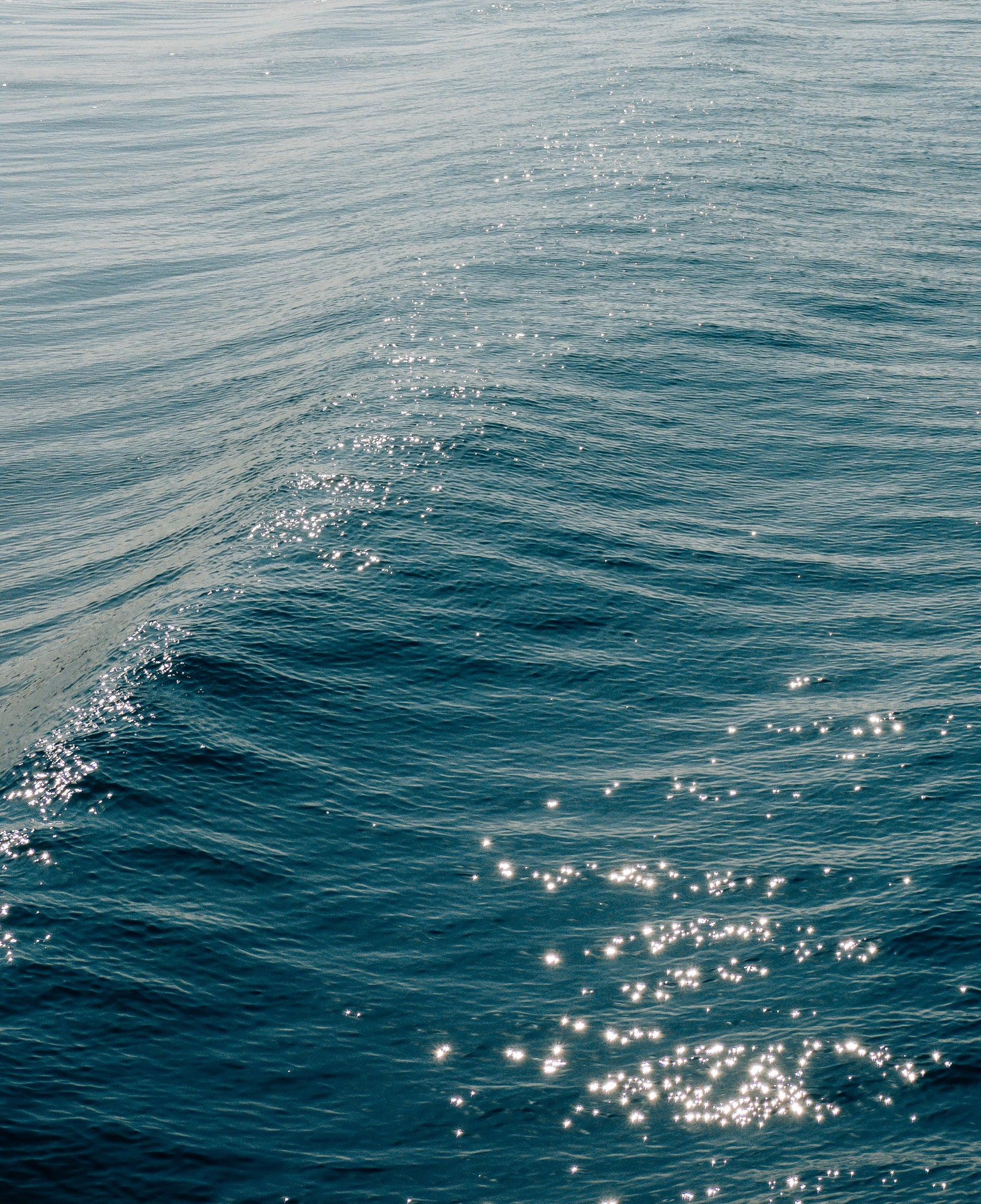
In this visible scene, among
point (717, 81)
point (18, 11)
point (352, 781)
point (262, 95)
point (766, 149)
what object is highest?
point (18, 11)

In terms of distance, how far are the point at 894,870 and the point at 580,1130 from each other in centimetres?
712

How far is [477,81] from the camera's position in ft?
265

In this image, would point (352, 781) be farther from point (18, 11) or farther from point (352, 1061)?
point (18, 11)

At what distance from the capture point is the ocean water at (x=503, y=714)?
15.6 meters

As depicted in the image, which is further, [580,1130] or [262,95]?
[262,95]

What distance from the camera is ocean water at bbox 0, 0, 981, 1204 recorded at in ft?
51.1

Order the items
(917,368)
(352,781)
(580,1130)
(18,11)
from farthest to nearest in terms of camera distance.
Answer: (18,11)
(917,368)
(352,781)
(580,1130)

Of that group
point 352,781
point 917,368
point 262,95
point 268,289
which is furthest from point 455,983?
point 262,95

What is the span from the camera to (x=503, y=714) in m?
22.9

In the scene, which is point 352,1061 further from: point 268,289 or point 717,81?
point 717,81

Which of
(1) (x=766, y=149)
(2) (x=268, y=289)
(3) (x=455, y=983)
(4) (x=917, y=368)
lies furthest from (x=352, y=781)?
(1) (x=766, y=149)

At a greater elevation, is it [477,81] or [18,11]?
[18,11]

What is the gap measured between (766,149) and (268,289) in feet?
90.7

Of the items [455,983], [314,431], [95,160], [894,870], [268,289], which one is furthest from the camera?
[95,160]
